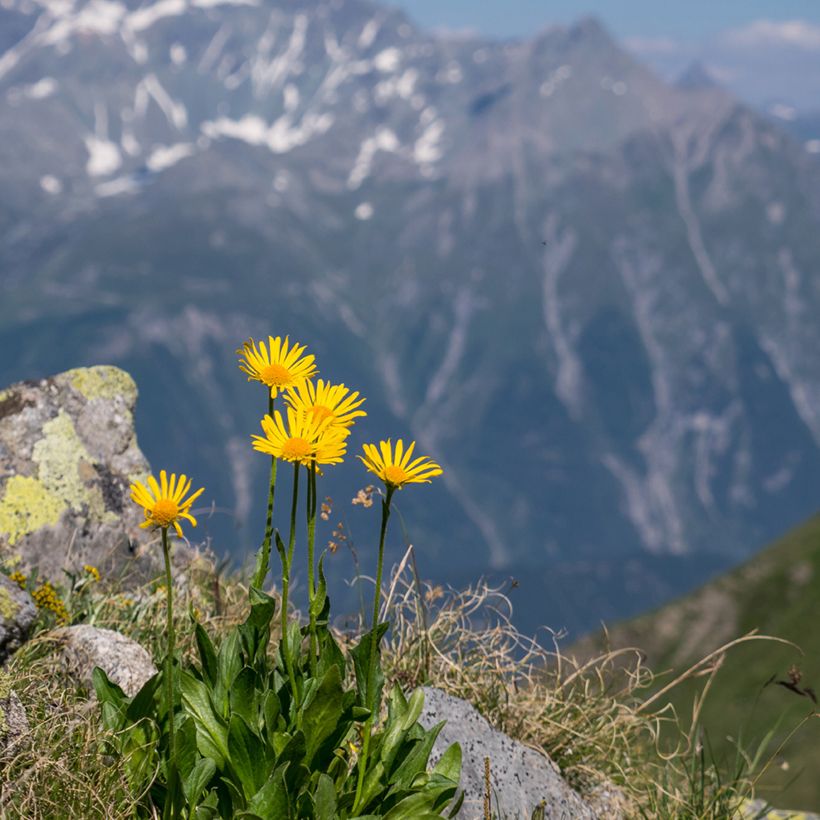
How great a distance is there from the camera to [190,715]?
546 centimetres

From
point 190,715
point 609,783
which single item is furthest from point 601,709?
point 190,715

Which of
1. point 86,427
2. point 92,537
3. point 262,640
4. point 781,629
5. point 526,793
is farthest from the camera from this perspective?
point 781,629

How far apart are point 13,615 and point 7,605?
0.22ft

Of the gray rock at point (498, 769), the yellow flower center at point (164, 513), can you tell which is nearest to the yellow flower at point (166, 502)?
the yellow flower center at point (164, 513)

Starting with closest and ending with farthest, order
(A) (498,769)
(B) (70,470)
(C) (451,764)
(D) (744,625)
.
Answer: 1. (C) (451,764)
2. (A) (498,769)
3. (B) (70,470)
4. (D) (744,625)

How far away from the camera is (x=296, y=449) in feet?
15.7

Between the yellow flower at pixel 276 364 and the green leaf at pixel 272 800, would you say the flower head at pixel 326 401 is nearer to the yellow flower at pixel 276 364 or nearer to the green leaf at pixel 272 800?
the yellow flower at pixel 276 364

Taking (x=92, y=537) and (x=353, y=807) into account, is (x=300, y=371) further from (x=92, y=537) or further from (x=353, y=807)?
(x=92, y=537)

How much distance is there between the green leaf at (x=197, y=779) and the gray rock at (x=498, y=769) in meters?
1.51

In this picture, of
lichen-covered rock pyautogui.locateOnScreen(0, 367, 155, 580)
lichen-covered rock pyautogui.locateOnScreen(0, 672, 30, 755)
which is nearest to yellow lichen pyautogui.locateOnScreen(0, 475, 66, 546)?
lichen-covered rock pyautogui.locateOnScreen(0, 367, 155, 580)

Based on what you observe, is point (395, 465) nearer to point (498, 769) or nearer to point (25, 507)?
point (498, 769)

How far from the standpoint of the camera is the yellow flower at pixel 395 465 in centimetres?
468

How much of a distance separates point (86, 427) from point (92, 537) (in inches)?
43.8

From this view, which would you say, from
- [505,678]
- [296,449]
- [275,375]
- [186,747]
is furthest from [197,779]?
[505,678]
